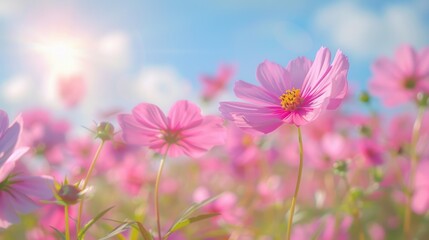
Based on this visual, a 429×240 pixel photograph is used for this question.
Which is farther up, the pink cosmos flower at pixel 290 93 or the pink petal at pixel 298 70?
the pink petal at pixel 298 70

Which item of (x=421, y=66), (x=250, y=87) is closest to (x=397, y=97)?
(x=421, y=66)

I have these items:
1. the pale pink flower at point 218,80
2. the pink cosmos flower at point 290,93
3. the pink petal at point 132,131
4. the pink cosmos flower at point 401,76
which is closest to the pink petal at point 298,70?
the pink cosmos flower at point 290,93

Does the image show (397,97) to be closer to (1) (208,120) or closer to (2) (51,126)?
(1) (208,120)

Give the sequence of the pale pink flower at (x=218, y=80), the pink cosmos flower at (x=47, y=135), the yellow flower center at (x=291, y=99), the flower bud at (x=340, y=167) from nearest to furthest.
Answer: the yellow flower center at (x=291, y=99) < the flower bud at (x=340, y=167) < the pink cosmos flower at (x=47, y=135) < the pale pink flower at (x=218, y=80)

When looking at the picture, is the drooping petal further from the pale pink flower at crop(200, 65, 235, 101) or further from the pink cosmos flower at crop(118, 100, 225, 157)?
the pale pink flower at crop(200, 65, 235, 101)

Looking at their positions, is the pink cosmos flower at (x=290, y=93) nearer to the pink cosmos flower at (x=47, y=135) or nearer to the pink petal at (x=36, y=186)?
the pink petal at (x=36, y=186)

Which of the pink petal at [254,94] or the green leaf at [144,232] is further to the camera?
the pink petal at [254,94]

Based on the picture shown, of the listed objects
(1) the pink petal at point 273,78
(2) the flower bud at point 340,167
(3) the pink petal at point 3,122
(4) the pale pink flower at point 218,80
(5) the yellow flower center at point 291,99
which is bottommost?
(2) the flower bud at point 340,167

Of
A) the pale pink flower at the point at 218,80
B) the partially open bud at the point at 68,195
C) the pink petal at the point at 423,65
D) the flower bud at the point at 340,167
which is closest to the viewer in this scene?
the partially open bud at the point at 68,195
